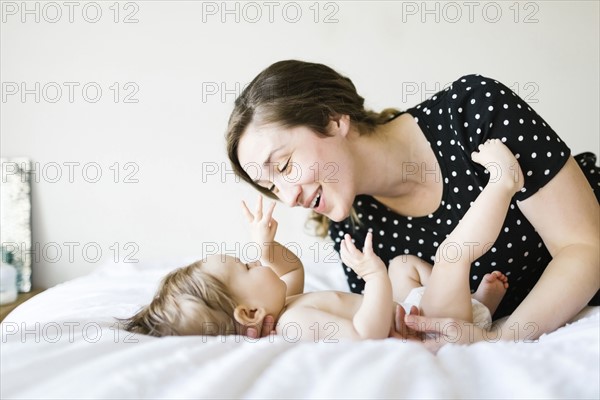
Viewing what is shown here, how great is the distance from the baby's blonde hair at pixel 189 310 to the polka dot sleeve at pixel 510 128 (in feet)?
1.89

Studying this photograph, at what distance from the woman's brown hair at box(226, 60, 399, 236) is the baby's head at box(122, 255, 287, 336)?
Answer: 0.89 ft

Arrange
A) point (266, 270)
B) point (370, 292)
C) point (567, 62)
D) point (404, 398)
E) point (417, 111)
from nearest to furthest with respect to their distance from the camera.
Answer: point (404, 398) → point (370, 292) → point (266, 270) → point (417, 111) → point (567, 62)

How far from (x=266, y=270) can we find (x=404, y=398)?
575mm

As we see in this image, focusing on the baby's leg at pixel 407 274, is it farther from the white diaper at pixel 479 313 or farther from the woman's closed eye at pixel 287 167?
the woman's closed eye at pixel 287 167

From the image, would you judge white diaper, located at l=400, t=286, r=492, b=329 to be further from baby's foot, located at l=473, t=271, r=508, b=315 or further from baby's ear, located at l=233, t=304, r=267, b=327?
baby's ear, located at l=233, t=304, r=267, b=327

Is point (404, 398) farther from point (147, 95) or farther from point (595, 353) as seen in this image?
point (147, 95)

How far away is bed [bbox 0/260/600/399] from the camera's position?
0.70 meters

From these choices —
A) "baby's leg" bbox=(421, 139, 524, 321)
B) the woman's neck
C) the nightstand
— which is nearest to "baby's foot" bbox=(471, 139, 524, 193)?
"baby's leg" bbox=(421, 139, 524, 321)

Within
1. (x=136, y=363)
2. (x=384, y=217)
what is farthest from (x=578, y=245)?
(x=136, y=363)

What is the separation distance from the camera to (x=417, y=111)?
1.42 metres

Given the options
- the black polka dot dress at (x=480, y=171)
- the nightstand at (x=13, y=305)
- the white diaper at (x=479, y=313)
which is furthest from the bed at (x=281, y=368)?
the nightstand at (x=13, y=305)

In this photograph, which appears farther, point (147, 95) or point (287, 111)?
point (147, 95)

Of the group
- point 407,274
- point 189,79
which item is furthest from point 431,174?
point 189,79

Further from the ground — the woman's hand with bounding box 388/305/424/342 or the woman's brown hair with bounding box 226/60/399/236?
the woman's brown hair with bounding box 226/60/399/236
